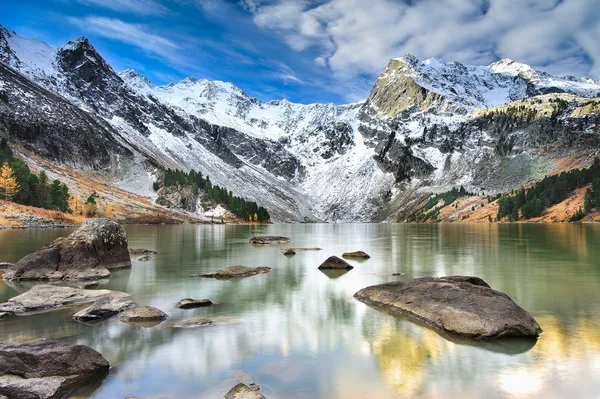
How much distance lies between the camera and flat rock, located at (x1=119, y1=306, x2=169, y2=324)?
58.7 ft

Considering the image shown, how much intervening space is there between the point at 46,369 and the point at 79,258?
71.0 ft

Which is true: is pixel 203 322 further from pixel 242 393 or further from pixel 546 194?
pixel 546 194

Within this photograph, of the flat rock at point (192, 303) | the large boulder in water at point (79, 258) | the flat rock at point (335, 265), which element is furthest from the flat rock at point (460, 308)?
the large boulder in water at point (79, 258)

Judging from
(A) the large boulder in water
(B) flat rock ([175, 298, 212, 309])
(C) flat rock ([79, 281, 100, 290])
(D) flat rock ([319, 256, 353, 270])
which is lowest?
(B) flat rock ([175, 298, 212, 309])

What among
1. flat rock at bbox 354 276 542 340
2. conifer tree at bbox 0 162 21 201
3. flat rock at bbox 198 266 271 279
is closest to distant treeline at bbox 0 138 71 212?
conifer tree at bbox 0 162 21 201

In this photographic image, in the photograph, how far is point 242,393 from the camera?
33.7 ft

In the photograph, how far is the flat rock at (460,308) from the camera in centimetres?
1544

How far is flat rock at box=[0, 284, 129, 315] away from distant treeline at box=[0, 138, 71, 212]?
106989 millimetres

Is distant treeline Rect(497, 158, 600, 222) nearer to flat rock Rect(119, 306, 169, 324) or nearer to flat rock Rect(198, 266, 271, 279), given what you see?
flat rock Rect(198, 266, 271, 279)

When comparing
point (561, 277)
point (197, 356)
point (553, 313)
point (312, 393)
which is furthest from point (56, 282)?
point (561, 277)

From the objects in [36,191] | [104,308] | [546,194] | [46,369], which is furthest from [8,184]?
[546,194]

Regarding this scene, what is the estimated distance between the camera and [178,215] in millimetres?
178125

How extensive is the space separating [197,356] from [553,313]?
16515 millimetres

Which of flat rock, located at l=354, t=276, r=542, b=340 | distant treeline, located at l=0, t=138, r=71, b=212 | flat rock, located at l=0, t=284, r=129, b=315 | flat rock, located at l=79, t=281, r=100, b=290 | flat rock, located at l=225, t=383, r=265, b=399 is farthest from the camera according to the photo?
distant treeline, located at l=0, t=138, r=71, b=212
